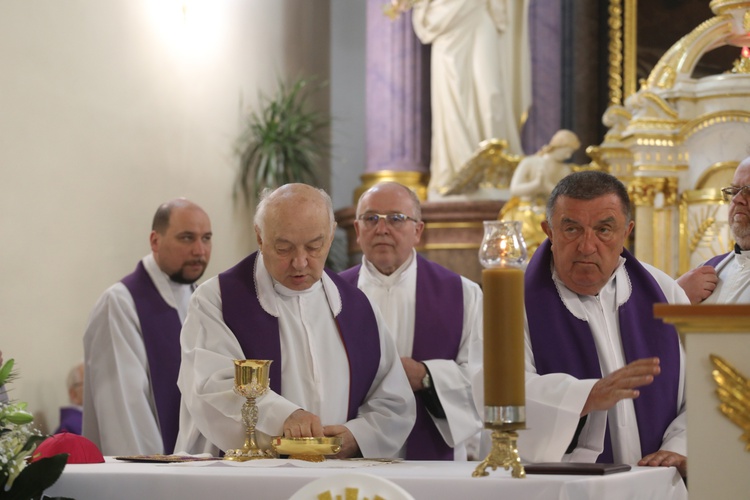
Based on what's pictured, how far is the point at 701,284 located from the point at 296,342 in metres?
1.62

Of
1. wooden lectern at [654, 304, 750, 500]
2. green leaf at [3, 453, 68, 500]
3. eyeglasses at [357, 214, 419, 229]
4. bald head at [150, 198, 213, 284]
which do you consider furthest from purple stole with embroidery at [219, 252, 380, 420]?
bald head at [150, 198, 213, 284]

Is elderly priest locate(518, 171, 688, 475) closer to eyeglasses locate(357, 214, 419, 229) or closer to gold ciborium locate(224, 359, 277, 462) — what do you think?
gold ciborium locate(224, 359, 277, 462)

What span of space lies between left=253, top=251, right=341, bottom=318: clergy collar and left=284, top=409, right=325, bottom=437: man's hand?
631 millimetres

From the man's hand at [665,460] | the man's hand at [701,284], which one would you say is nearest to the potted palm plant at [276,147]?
the man's hand at [701,284]

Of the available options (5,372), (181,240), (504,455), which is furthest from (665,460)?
(181,240)

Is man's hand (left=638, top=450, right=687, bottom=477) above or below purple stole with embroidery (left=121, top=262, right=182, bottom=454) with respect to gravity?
below

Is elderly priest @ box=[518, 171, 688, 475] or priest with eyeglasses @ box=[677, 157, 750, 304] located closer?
elderly priest @ box=[518, 171, 688, 475]

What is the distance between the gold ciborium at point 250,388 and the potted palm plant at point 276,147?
7.32 meters

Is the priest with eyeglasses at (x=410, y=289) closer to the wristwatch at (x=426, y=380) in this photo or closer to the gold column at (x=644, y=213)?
the wristwatch at (x=426, y=380)

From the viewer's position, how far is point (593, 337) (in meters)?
4.23

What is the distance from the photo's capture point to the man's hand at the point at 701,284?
4.95 metres

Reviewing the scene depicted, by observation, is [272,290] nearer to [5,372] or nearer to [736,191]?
[5,372]

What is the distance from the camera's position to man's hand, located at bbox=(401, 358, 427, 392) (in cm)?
510

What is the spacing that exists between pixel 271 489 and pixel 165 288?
371cm
